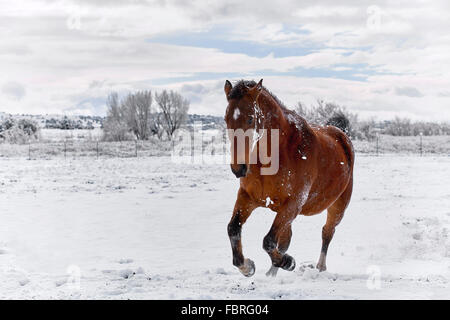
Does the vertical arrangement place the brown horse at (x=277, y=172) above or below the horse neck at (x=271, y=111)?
below

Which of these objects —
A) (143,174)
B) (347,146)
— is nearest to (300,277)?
(347,146)

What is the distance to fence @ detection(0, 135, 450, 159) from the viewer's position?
108ft

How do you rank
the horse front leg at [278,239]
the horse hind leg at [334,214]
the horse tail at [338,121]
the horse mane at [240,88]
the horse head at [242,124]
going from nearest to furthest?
the horse head at [242,124] < the horse mane at [240,88] < the horse front leg at [278,239] < the horse hind leg at [334,214] < the horse tail at [338,121]

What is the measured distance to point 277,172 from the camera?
15.6 feet

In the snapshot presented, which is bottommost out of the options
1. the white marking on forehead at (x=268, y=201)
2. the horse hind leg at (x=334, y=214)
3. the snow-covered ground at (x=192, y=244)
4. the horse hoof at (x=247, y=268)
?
the snow-covered ground at (x=192, y=244)

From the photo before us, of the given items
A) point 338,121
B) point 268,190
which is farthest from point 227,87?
point 338,121

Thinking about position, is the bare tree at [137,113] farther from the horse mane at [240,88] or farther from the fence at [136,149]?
the horse mane at [240,88]

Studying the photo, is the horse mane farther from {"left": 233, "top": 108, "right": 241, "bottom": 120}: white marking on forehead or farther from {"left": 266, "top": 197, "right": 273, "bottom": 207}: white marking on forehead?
{"left": 266, "top": 197, "right": 273, "bottom": 207}: white marking on forehead

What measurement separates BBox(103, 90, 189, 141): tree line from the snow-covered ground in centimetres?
2917

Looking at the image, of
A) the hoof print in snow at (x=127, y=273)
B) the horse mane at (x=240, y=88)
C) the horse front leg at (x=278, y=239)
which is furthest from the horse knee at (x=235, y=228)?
the hoof print in snow at (x=127, y=273)

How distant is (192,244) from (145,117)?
40921mm

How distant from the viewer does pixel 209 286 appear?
524 cm

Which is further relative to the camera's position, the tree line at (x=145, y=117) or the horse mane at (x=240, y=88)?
the tree line at (x=145, y=117)

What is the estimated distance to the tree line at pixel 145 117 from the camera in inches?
1807
